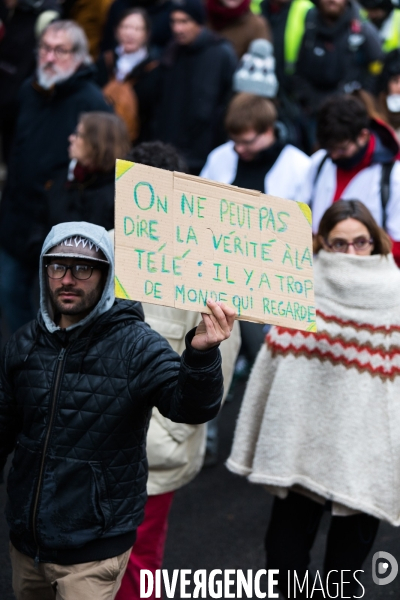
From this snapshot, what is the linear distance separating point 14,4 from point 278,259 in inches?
246

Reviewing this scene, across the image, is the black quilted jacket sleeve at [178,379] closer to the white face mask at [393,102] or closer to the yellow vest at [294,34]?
the white face mask at [393,102]

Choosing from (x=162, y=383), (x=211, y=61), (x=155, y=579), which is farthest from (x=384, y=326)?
(x=211, y=61)

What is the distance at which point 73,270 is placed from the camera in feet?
10.6

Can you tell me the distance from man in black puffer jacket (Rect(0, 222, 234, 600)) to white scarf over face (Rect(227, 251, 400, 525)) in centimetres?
81

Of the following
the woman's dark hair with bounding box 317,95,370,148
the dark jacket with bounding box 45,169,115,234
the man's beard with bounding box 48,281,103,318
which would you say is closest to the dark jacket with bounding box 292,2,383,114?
the woman's dark hair with bounding box 317,95,370,148

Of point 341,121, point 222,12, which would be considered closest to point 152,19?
point 222,12

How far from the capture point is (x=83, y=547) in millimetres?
3221

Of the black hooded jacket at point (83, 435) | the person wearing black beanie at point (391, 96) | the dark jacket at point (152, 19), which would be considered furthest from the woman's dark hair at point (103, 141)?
the dark jacket at point (152, 19)

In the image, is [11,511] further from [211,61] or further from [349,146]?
Answer: [211,61]

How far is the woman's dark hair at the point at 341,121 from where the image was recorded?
5398 mm

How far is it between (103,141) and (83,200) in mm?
A: 318

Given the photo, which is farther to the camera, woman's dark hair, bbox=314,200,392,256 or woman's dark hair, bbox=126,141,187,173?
woman's dark hair, bbox=126,141,187,173

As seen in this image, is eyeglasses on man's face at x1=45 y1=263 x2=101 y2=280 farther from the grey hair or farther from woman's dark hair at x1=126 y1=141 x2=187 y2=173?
the grey hair

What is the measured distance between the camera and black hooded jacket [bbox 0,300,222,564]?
3.19 meters
